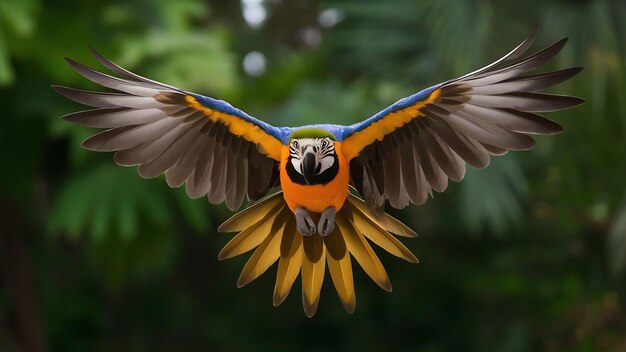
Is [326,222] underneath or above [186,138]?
underneath

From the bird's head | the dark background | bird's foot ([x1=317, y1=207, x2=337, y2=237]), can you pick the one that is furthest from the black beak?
the dark background

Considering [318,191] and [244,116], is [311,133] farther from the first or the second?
[244,116]

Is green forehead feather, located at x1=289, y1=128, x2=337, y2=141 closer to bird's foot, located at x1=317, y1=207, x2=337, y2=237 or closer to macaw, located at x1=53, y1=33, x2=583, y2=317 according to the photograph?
macaw, located at x1=53, y1=33, x2=583, y2=317

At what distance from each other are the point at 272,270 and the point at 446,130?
9493 mm

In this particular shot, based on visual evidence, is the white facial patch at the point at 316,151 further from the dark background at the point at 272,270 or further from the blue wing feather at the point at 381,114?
the dark background at the point at 272,270

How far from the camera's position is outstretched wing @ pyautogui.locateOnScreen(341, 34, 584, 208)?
1.49 metres

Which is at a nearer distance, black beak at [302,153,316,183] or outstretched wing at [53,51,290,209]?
black beak at [302,153,316,183]

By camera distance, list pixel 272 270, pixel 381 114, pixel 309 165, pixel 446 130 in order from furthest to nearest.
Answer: pixel 272 270, pixel 446 130, pixel 381 114, pixel 309 165

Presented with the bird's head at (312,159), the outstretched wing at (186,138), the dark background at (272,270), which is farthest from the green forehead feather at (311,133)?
the dark background at (272,270)

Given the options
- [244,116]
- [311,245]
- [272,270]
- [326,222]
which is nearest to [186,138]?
[244,116]

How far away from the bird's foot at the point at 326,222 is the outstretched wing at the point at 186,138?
0.15 meters

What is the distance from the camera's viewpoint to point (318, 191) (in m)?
1.42

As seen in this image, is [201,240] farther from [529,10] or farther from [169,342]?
[529,10]

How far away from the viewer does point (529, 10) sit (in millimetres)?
7914
